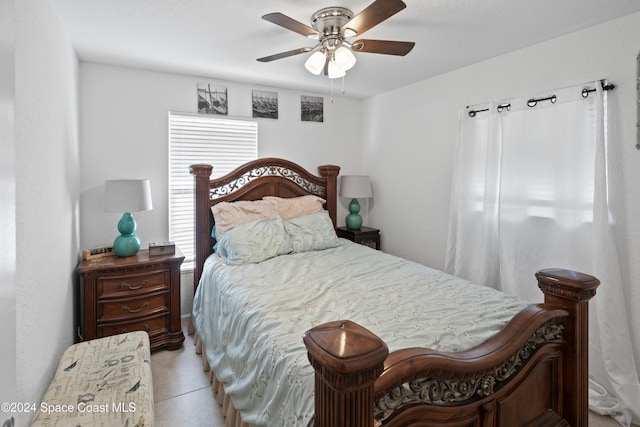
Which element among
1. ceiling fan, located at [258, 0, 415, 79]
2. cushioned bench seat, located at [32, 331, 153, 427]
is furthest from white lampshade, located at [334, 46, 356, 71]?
cushioned bench seat, located at [32, 331, 153, 427]

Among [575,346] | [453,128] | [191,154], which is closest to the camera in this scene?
[575,346]

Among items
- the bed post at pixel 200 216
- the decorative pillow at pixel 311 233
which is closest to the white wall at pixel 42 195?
the bed post at pixel 200 216

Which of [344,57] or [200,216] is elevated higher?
[344,57]

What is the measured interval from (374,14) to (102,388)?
2176 millimetres

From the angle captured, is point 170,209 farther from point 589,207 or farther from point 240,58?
point 589,207

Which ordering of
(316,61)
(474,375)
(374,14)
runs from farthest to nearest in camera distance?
1. (316,61)
2. (374,14)
3. (474,375)

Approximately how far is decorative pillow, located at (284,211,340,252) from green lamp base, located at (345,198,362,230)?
2.21 feet

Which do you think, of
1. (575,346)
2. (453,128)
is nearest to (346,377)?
(575,346)

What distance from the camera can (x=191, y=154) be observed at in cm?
331

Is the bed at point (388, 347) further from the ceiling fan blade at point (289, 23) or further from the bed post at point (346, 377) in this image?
the ceiling fan blade at point (289, 23)

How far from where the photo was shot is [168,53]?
2.66 m

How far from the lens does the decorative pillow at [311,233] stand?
304 centimetres

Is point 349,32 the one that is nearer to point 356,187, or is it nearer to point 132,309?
point 356,187

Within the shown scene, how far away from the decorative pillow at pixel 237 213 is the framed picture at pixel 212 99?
0.98m
